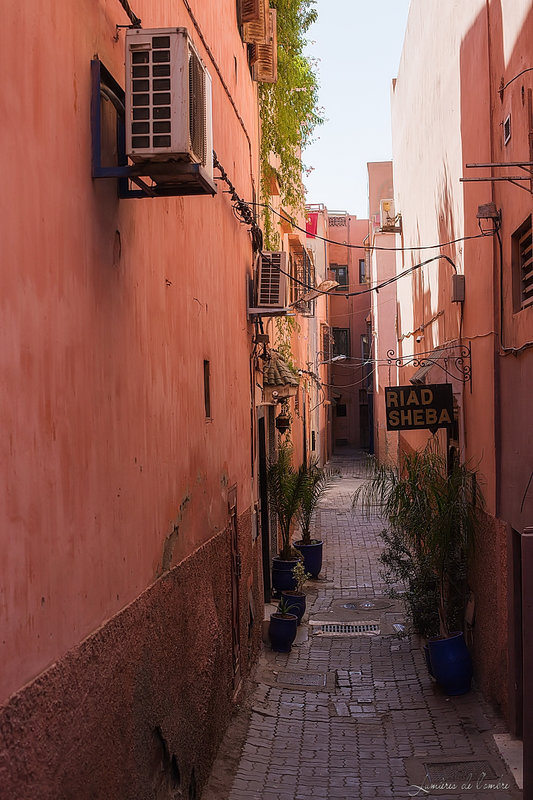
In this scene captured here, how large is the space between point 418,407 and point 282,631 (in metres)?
3.60

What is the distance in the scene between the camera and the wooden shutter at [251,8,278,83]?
1274 centimetres

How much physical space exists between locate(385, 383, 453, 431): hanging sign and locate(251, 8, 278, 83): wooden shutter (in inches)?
213

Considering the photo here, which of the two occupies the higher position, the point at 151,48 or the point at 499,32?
the point at 499,32

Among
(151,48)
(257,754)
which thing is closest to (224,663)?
(257,754)

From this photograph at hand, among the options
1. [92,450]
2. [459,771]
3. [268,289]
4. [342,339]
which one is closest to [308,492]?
[268,289]

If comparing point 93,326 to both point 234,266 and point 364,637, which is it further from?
point 364,637

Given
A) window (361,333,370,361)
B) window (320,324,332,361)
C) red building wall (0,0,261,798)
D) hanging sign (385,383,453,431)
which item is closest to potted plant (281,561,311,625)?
hanging sign (385,383,453,431)

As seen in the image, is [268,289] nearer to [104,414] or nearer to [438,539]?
[438,539]

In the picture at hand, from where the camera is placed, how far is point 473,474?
9938 millimetres

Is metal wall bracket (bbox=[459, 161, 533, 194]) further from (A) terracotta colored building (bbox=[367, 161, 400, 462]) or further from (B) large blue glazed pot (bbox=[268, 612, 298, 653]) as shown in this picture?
(A) terracotta colored building (bbox=[367, 161, 400, 462])

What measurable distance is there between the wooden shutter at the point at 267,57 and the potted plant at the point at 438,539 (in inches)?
244

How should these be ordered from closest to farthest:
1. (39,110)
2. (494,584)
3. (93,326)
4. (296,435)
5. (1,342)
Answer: (1,342) < (39,110) < (93,326) < (494,584) < (296,435)

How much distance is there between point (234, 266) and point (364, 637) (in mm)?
5696

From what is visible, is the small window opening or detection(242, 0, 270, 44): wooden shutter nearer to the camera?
the small window opening
